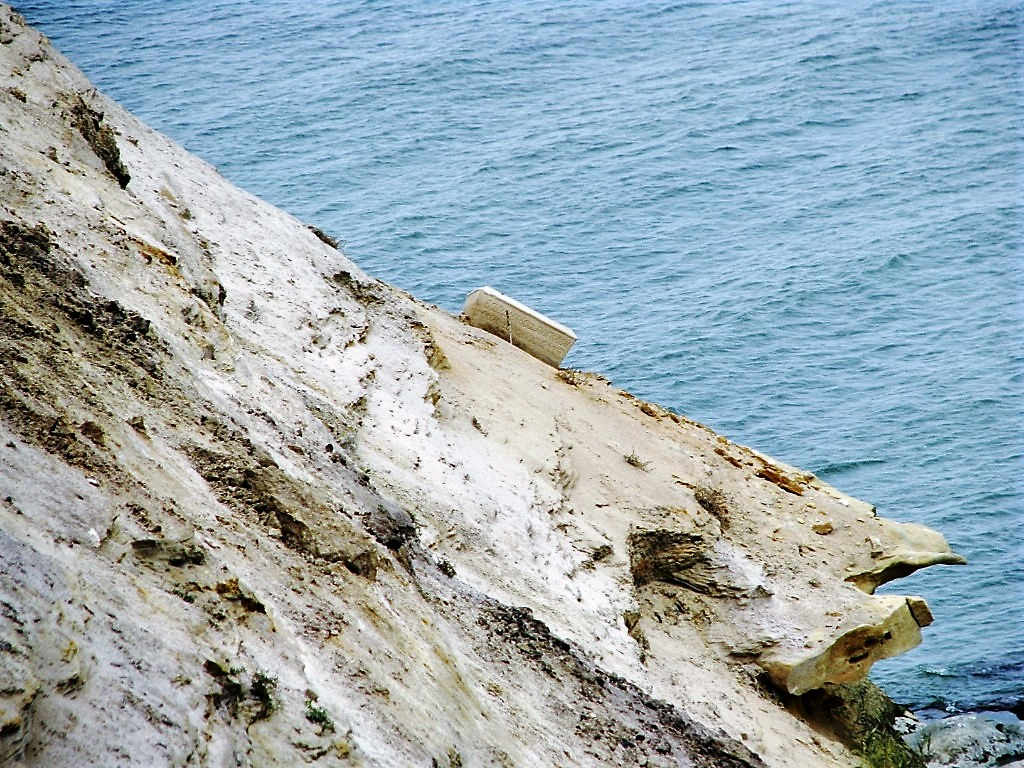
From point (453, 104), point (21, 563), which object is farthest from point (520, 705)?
point (453, 104)

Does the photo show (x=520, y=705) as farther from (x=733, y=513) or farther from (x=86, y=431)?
(x=733, y=513)

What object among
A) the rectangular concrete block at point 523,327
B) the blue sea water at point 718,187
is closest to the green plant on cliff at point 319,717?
the rectangular concrete block at point 523,327

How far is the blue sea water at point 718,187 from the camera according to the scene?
23.7m

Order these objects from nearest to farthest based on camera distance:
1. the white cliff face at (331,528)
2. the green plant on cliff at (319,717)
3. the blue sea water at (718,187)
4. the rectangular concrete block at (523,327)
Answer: the white cliff face at (331,528) < the green plant on cliff at (319,717) < the rectangular concrete block at (523,327) < the blue sea water at (718,187)

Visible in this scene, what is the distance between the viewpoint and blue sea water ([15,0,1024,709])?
23734 mm

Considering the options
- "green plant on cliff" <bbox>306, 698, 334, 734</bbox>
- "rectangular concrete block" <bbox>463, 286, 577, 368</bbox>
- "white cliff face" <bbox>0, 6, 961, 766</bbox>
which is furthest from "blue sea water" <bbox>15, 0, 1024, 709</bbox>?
"green plant on cliff" <bbox>306, 698, 334, 734</bbox>

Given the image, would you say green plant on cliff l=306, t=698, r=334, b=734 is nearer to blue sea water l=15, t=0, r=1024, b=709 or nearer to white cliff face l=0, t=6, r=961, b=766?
white cliff face l=0, t=6, r=961, b=766

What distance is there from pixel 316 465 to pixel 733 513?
20.7 ft

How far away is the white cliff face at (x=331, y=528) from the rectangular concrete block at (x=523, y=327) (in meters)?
0.48

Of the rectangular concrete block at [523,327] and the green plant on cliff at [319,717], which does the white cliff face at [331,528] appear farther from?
the rectangular concrete block at [523,327]

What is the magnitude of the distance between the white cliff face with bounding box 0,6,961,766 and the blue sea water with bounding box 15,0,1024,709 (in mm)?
6419

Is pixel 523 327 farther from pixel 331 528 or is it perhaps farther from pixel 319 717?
pixel 319 717

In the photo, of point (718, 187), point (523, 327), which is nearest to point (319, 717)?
point (523, 327)

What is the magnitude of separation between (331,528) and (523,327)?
26.4 feet
